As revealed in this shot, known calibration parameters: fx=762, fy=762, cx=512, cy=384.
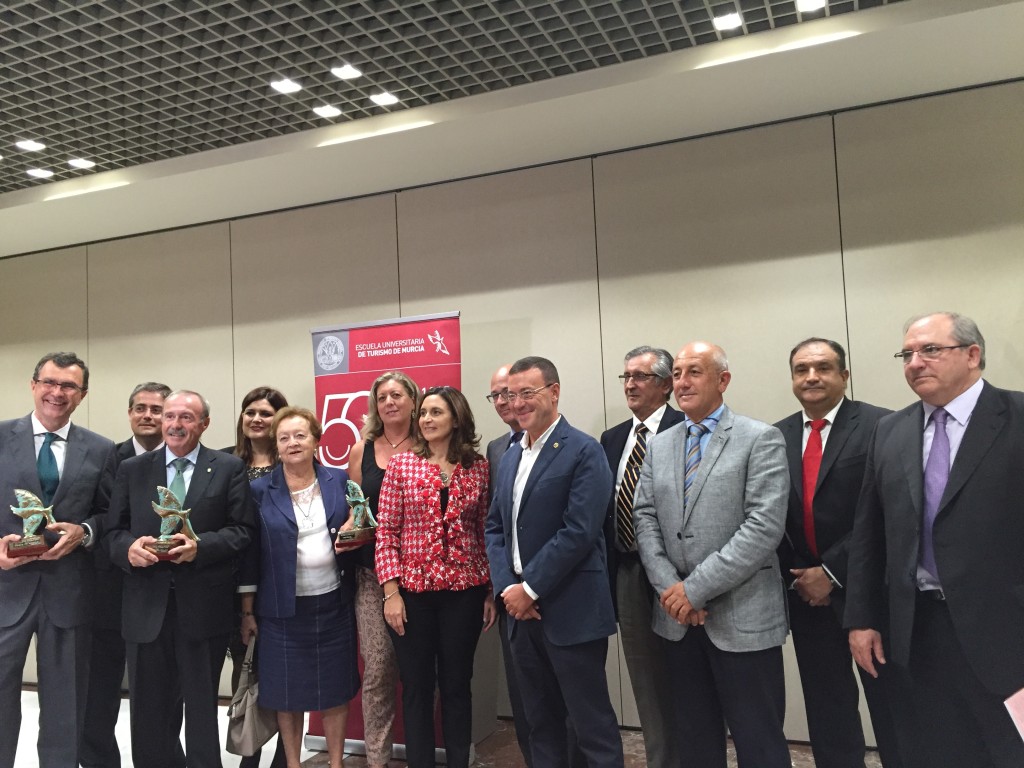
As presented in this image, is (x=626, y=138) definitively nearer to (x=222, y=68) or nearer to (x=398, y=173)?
(x=398, y=173)

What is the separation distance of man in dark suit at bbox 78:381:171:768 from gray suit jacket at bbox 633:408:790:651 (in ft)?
8.31

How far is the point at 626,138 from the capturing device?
4.41 meters

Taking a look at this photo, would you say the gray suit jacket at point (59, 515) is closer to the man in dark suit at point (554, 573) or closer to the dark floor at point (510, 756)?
the dark floor at point (510, 756)

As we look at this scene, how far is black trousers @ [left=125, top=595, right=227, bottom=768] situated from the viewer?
3.16 meters

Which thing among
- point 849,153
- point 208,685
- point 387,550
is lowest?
point 208,685

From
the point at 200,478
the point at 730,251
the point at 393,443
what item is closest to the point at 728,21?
the point at 730,251

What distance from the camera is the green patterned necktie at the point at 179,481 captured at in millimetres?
3264

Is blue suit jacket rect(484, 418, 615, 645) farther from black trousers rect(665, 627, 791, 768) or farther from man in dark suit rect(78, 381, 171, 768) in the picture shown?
man in dark suit rect(78, 381, 171, 768)

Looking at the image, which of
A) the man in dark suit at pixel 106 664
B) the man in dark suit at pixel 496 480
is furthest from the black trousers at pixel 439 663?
the man in dark suit at pixel 106 664

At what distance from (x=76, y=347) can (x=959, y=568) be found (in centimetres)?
631

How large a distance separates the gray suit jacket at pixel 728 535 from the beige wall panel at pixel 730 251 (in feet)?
5.45

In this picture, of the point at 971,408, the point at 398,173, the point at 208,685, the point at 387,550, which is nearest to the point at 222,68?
the point at 398,173

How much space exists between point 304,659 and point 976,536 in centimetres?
259

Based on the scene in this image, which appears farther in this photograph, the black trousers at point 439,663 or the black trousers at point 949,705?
the black trousers at point 439,663
